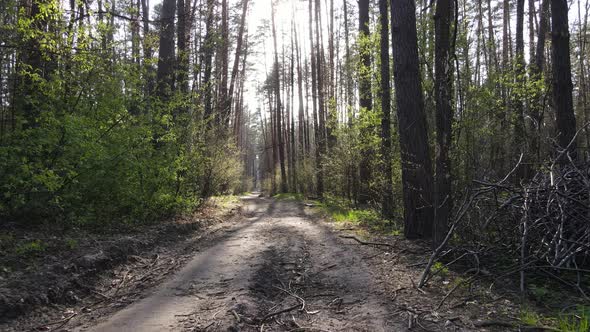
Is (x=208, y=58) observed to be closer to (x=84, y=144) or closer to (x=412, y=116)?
(x=84, y=144)

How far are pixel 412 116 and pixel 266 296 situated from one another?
4.04 m

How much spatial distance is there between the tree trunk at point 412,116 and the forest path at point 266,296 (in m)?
1.37

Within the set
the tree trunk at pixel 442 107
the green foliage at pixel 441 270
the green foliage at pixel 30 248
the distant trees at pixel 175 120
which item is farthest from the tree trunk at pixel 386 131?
the green foliage at pixel 30 248

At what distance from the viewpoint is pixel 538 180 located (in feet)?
17.5

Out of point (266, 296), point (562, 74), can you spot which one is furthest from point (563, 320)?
point (562, 74)

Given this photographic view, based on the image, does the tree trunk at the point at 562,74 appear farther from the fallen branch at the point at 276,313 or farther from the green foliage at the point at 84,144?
the green foliage at the point at 84,144

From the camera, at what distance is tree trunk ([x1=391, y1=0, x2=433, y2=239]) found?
21.3 ft

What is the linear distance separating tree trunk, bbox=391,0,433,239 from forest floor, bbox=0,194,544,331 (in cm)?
62

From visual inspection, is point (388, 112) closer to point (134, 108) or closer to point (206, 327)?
point (134, 108)

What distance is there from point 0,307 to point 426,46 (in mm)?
8840

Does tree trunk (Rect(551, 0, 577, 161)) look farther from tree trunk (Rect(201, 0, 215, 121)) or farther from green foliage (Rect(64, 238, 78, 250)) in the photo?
tree trunk (Rect(201, 0, 215, 121))

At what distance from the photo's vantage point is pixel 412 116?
21.5 feet

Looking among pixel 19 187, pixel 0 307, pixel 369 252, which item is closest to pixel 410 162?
pixel 369 252

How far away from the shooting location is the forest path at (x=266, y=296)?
11.3ft
